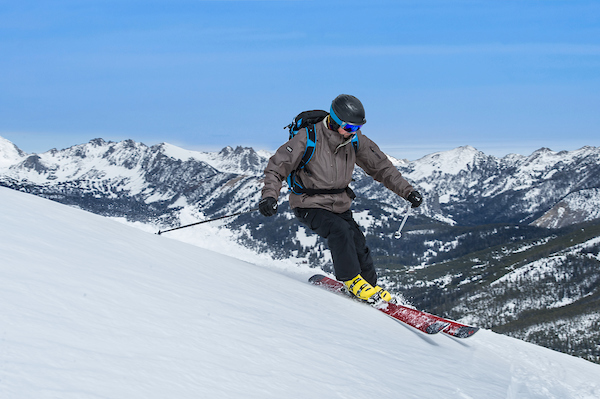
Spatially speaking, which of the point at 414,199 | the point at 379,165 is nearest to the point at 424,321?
the point at 414,199

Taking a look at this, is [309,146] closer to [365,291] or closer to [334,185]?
[334,185]

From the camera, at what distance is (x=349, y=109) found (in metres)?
7.57

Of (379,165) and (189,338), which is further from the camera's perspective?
(379,165)

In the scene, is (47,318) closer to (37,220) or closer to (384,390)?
(384,390)

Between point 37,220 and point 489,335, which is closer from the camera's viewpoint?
point 37,220

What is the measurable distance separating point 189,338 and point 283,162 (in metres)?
4.55

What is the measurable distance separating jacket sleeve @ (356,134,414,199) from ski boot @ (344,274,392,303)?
174cm

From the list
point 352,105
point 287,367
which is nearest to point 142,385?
point 287,367

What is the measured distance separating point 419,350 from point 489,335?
110 inches

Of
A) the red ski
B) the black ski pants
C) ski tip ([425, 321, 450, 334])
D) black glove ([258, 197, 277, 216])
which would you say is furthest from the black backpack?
ski tip ([425, 321, 450, 334])

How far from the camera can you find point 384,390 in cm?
376

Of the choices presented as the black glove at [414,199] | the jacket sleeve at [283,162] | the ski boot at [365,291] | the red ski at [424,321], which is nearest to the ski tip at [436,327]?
the red ski at [424,321]

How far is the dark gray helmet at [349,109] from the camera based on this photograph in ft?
24.8

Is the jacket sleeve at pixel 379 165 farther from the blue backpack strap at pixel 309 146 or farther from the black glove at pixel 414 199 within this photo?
the blue backpack strap at pixel 309 146
